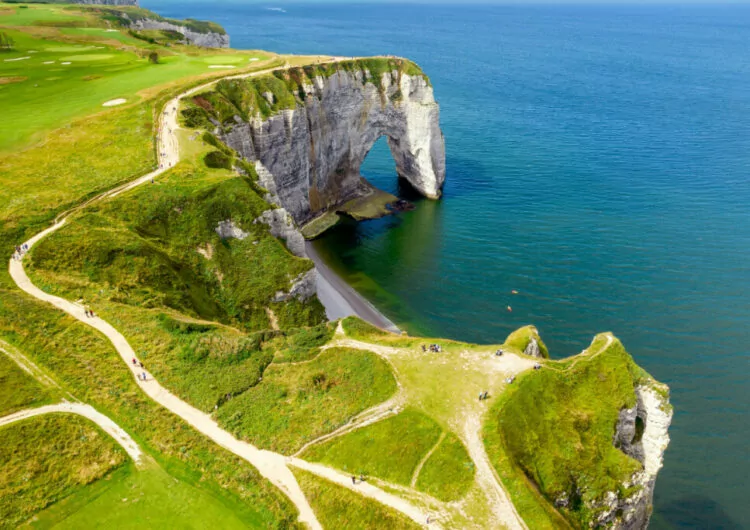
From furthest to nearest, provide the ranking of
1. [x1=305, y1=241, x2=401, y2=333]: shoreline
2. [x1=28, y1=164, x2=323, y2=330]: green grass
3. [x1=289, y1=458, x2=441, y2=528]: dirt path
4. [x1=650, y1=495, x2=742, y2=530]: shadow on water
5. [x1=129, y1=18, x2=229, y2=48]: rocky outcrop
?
[x1=129, y1=18, x2=229, y2=48]: rocky outcrop → [x1=305, y1=241, x2=401, y2=333]: shoreline → [x1=28, y1=164, x2=323, y2=330]: green grass → [x1=650, y1=495, x2=742, y2=530]: shadow on water → [x1=289, y1=458, x2=441, y2=528]: dirt path

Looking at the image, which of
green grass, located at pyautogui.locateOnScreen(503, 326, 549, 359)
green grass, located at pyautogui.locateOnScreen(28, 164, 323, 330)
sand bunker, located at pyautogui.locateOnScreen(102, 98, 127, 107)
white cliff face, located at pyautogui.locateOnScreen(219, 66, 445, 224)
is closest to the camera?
green grass, located at pyautogui.locateOnScreen(503, 326, 549, 359)

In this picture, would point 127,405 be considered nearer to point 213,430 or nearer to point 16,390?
point 213,430

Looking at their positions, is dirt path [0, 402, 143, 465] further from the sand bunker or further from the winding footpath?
the sand bunker

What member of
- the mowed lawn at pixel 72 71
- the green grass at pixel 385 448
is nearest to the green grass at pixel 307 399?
the green grass at pixel 385 448

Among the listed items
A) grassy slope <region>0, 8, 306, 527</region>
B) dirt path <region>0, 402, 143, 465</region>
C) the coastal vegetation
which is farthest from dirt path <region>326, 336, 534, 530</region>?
dirt path <region>0, 402, 143, 465</region>

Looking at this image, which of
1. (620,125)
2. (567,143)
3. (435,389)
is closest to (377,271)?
(435,389)

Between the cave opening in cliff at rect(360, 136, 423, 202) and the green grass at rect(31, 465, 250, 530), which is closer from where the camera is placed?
the green grass at rect(31, 465, 250, 530)

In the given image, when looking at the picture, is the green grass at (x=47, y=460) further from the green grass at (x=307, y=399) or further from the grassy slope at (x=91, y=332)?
A: the green grass at (x=307, y=399)
